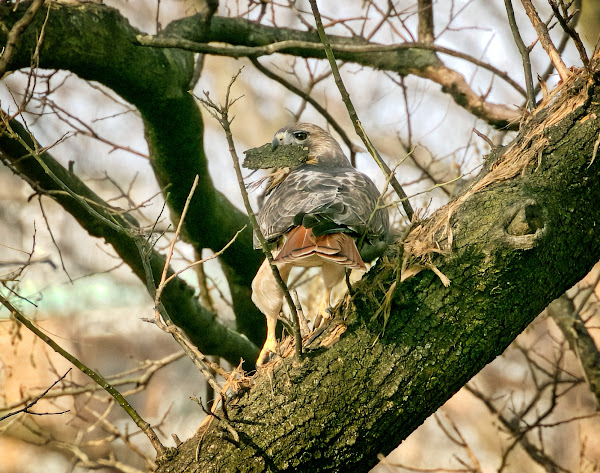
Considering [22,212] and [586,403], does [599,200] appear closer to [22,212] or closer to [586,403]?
[586,403]

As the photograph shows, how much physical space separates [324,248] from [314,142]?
5.12 ft

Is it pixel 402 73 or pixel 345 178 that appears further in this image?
pixel 402 73

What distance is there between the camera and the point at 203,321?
3.65 m

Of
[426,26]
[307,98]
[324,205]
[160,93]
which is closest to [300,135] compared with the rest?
[307,98]

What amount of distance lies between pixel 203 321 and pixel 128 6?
4.16 m

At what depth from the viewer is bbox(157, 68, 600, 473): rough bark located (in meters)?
1.74

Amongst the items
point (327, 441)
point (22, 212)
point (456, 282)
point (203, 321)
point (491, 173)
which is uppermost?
point (22, 212)

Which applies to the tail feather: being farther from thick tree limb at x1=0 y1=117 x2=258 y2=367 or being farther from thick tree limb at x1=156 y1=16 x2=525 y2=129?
Result: thick tree limb at x1=156 y1=16 x2=525 y2=129

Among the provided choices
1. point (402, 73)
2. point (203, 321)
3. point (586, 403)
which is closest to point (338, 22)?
point (402, 73)

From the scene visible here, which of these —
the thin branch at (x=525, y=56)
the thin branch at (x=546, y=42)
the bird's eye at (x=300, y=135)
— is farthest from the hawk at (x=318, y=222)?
the thin branch at (x=546, y=42)

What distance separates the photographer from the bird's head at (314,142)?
3.40 meters

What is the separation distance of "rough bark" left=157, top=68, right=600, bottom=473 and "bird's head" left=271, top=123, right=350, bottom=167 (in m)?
1.59

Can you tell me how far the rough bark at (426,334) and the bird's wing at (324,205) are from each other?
37 cm

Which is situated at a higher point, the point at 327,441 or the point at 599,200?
the point at 599,200
